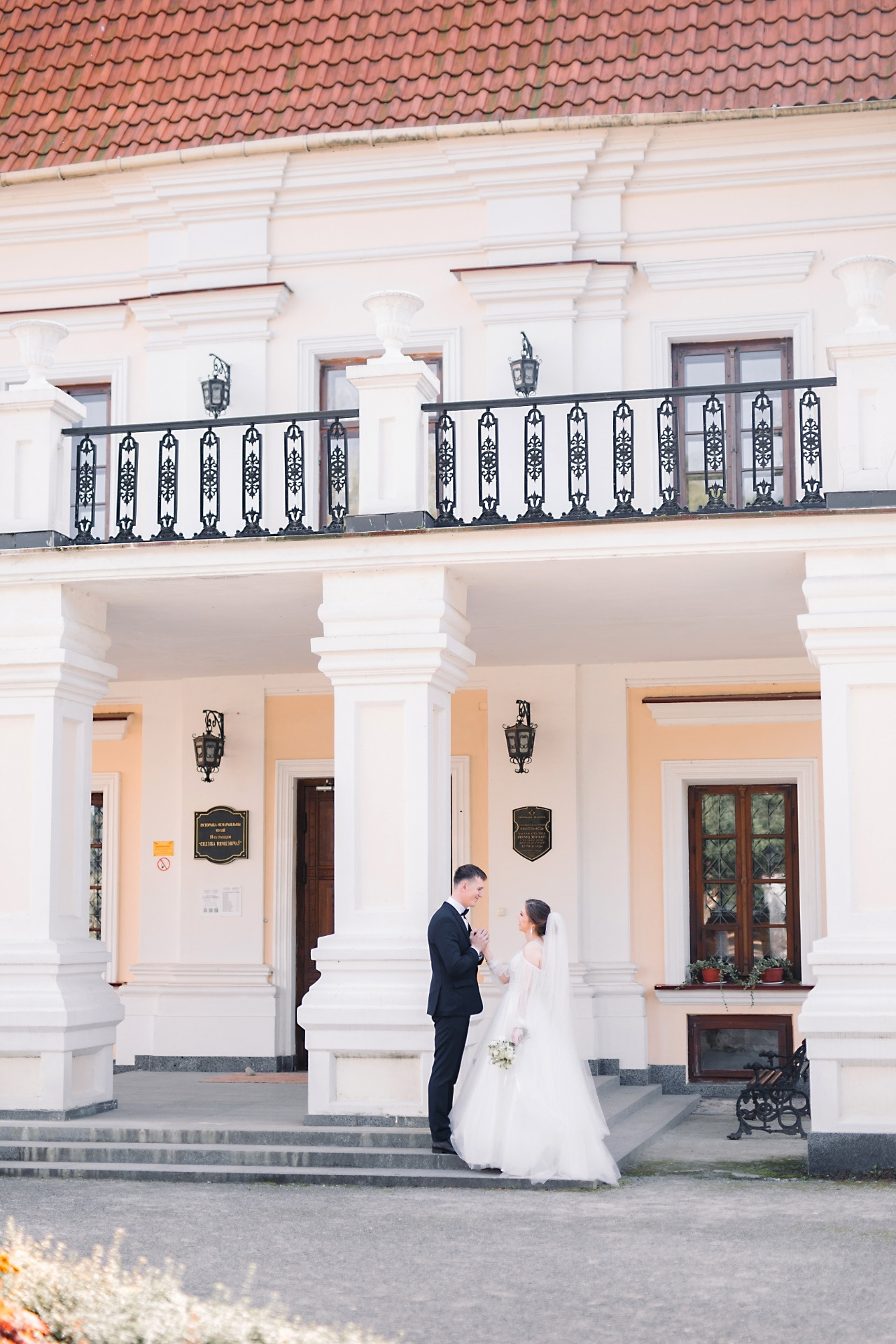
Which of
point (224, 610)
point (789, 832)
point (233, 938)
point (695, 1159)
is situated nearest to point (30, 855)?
point (224, 610)

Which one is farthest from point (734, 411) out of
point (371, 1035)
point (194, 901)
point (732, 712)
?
point (194, 901)

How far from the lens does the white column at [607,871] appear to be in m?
13.2

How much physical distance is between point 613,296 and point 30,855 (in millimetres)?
6520

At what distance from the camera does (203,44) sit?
14.6 m

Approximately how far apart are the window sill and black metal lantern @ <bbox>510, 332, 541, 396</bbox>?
5.06m

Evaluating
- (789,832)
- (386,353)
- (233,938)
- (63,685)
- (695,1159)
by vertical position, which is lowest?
(695,1159)

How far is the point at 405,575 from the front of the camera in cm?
1015

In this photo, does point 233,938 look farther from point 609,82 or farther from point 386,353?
point 609,82

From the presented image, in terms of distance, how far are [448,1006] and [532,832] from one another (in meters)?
4.29

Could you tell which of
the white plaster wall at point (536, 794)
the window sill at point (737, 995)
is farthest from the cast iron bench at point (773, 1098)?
the white plaster wall at point (536, 794)

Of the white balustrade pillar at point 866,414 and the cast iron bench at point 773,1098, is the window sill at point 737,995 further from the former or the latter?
the white balustrade pillar at point 866,414

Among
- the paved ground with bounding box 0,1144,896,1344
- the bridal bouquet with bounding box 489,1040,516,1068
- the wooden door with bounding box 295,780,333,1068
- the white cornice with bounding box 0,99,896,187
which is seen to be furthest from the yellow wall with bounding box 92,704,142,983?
the bridal bouquet with bounding box 489,1040,516,1068

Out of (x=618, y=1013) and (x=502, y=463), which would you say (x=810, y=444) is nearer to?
(x=502, y=463)

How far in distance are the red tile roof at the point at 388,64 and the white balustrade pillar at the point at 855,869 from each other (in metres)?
5.33
